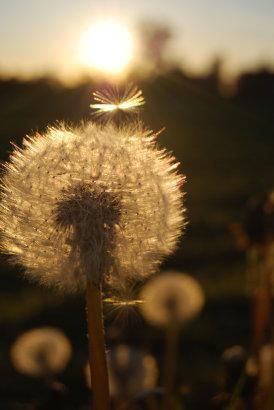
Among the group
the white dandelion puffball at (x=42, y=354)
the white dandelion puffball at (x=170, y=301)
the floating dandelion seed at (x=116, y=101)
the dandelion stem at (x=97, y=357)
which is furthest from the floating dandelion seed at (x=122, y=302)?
the floating dandelion seed at (x=116, y=101)

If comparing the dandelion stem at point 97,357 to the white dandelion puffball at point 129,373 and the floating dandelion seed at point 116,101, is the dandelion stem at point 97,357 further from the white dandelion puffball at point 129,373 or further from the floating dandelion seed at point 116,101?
the floating dandelion seed at point 116,101

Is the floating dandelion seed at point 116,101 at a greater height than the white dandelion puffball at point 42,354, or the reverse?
the floating dandelion seed at point 116,101

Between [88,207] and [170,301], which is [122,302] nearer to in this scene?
[170,301]

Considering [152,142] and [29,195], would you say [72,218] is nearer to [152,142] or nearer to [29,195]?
[29,195]

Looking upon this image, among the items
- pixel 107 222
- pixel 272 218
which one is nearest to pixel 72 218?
pixel 107 222

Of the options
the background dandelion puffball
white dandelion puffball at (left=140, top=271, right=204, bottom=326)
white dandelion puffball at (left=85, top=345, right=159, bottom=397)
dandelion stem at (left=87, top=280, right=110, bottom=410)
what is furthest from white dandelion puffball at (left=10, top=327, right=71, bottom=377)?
dandelion stem at (left=87, top=280, right=110, bottom=410)

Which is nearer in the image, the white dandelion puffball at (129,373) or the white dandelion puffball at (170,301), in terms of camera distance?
the white dandelion puffball at (170,301)
